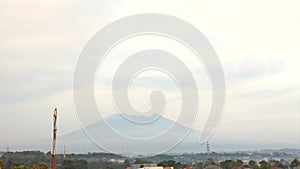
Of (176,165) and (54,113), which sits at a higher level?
(54,113)

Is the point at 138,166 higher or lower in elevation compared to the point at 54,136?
lower

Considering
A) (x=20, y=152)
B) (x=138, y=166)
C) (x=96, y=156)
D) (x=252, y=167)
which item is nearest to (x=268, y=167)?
(x=252, y=167)

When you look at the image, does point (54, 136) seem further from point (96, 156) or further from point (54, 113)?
point (96, 156)

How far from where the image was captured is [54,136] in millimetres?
11555

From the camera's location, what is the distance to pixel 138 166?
2897 centimetres

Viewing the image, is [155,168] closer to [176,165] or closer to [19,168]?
[19,168]

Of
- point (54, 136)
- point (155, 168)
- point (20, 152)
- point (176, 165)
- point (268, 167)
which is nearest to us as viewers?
point (54, 136)

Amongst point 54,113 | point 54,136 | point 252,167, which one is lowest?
point 252,167

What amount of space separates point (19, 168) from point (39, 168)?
5.16m

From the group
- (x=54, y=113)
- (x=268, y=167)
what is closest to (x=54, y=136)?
(x=54, y=113)

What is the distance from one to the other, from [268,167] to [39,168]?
3082 cm

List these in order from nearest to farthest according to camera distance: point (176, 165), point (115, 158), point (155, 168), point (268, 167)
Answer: point (155, 168)
point (268, 167)
point (176, 165)
point (115, 158)

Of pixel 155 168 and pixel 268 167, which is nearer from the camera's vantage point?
pixel 155 168

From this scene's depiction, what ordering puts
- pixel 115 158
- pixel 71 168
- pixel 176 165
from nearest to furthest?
pixel 71 168
pixel 176 165
pixel 115 158
